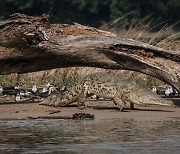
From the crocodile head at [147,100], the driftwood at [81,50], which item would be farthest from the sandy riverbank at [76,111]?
the driftwood at [81,50]

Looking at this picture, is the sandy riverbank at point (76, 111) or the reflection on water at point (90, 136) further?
the sandy riverbank at point (76, 111)

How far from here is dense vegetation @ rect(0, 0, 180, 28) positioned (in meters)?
60.2

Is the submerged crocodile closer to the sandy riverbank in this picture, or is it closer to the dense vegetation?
the sandy riverbank

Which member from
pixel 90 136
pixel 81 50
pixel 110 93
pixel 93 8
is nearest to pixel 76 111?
pixel 110 93

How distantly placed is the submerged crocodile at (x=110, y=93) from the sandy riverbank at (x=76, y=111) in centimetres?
16

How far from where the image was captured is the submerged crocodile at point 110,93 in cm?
1429

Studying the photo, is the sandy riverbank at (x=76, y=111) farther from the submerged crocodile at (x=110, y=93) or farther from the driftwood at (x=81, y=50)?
the driftwood at (x=81, y=50)

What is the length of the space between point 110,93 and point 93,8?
49447 mm

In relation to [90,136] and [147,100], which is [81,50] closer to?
[147,100]

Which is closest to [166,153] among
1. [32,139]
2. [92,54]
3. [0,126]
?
[32,139]

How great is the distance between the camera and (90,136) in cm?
1004

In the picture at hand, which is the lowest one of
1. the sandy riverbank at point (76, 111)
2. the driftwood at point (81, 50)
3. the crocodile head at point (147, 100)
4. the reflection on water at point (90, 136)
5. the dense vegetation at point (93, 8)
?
the reflection on water at point (90, 136)

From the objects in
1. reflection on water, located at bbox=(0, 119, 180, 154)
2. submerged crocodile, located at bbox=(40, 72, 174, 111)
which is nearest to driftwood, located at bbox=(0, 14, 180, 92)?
submerged crocodile, located at bbox=(40, 72, 174, 111)

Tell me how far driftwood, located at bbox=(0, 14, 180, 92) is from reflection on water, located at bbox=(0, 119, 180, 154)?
197cm
